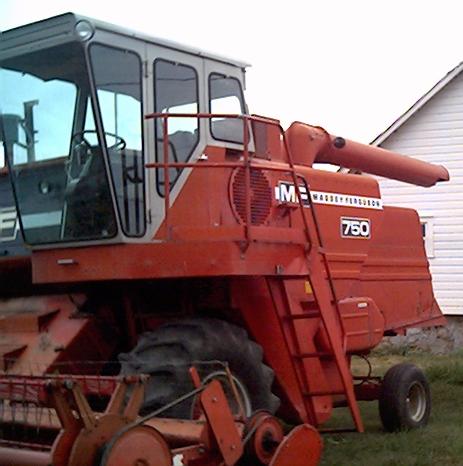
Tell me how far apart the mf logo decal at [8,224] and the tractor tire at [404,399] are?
4.15 meters

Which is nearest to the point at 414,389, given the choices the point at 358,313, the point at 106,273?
the point at 358,313

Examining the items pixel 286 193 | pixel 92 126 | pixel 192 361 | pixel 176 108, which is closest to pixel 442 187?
pixel 286 193

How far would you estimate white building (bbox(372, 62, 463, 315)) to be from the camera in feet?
73.1

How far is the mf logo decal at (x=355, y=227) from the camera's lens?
10705mm

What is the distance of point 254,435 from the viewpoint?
23.1 feet

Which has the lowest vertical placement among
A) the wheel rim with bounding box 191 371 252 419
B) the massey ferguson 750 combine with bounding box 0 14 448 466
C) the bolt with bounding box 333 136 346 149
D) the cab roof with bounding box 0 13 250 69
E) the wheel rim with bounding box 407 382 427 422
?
the wheel rim with bounding box 407 382 427 422

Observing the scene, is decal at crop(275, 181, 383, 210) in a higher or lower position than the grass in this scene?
higher

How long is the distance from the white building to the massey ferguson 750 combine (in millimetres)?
12750

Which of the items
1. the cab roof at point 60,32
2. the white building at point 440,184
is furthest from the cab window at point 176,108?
the white building at point 440,184

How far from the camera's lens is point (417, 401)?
11078mm

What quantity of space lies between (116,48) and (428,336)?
15.3 m

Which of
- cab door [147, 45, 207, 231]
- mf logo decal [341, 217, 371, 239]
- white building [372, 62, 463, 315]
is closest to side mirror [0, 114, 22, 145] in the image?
cab door [147, 45, 207, 231]

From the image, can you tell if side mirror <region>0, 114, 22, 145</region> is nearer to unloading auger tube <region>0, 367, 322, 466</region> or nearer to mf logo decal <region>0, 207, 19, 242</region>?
mf logo decal <region>0, 207, 19, 242</region>

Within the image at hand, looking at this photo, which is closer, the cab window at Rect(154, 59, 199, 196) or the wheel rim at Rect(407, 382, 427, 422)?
the cab window at Rect(154, 59, 199, 196)
